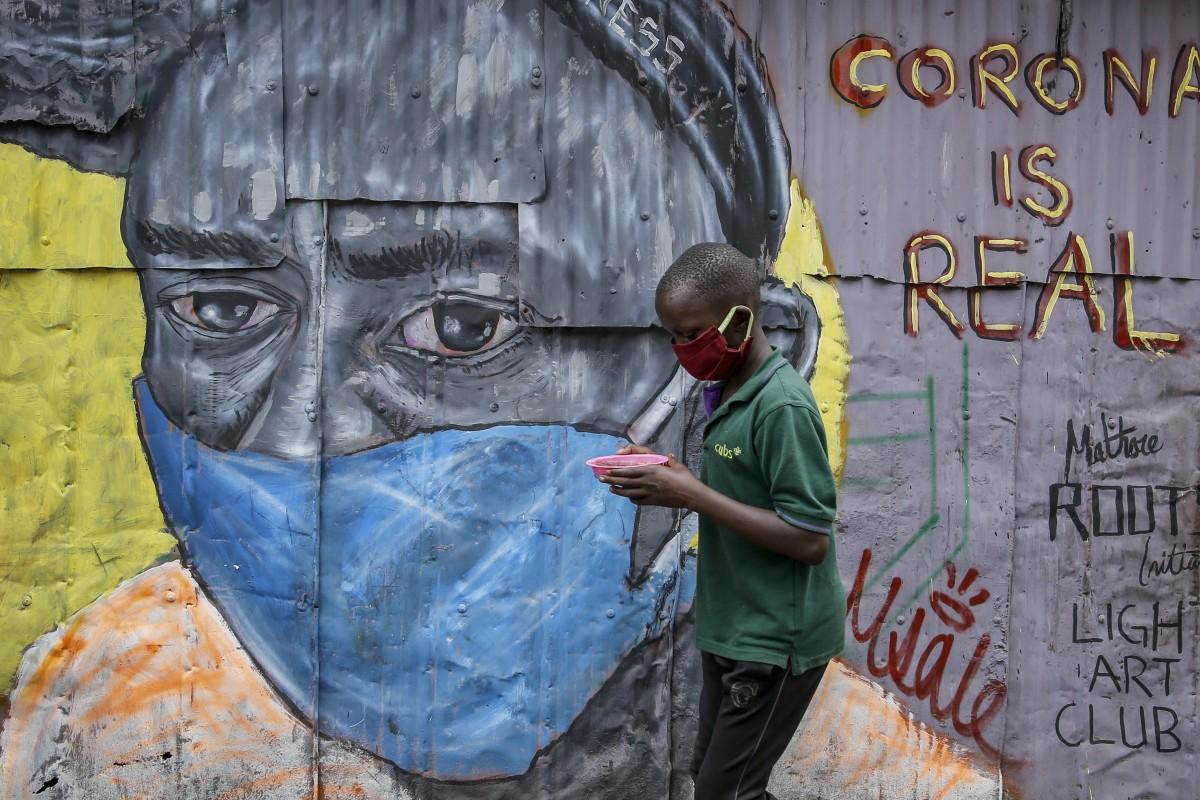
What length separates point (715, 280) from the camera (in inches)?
104

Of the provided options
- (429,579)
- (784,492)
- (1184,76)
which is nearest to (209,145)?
(429,579)

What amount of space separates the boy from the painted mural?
121 centimetres

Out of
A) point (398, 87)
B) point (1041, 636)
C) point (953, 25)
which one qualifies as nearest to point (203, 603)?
point (398, 87)

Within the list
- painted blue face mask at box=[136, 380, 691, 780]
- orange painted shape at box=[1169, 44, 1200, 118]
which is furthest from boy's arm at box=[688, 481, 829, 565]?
orange painted shape at box=[1169, 44, 1200, 118]

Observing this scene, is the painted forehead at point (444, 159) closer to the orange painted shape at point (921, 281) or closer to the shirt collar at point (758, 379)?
the orange painted shape at point (921, 281)

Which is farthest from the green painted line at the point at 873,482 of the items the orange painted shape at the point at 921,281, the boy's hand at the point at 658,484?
the boy's hand at the point at 658,484

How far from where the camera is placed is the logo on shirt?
2.62m

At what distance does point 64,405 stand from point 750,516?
8.35 ft

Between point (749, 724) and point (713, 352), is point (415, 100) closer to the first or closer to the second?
point (713, 352)

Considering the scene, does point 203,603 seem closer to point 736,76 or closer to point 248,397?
point 248,397

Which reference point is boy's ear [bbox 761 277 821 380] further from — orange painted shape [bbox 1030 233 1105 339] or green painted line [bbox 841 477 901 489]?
orange painted shape [bbox 1030 233 1105 339]

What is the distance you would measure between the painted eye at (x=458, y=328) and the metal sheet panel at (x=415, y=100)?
1.25 feet

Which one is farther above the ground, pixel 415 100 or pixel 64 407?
pixel 415 100

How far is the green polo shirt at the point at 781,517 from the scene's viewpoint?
98.5 inches
